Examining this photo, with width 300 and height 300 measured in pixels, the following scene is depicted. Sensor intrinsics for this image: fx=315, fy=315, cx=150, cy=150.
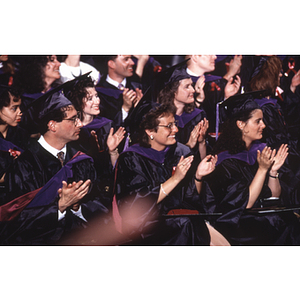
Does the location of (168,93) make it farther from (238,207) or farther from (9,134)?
(9,134)

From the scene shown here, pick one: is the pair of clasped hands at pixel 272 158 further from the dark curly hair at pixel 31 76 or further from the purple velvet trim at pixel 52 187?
the dark curly hair at pixel 31 76

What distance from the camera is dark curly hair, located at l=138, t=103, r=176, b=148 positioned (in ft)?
10.2

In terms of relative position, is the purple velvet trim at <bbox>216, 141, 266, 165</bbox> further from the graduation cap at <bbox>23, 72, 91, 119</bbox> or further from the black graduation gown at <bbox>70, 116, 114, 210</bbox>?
the graduation cap at <bbox>23, 72, 91, 119</bbox>

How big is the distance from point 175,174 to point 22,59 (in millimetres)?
1888

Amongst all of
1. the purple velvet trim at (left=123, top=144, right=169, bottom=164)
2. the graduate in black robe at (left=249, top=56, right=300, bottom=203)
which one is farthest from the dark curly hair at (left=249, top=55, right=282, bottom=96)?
the purple velvet trim at (left=123, top=144, right=169, bottom=164)

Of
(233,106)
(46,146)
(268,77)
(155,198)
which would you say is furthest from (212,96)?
(46,146)

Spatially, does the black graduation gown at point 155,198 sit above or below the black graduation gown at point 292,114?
below

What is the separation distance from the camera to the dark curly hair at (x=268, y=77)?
10.6 feet

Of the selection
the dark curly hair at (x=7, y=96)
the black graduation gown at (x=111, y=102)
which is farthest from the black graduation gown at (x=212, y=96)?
the dark curly hair at (x=7, y=96)

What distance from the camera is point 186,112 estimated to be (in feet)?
10.4

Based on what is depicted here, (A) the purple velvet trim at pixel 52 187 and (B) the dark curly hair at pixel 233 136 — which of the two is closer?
(A) the purple velvet trim at pixel 52 187

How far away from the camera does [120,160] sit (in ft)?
10.2

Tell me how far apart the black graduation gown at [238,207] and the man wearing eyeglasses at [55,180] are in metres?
1.13

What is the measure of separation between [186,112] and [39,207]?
5.66ft
